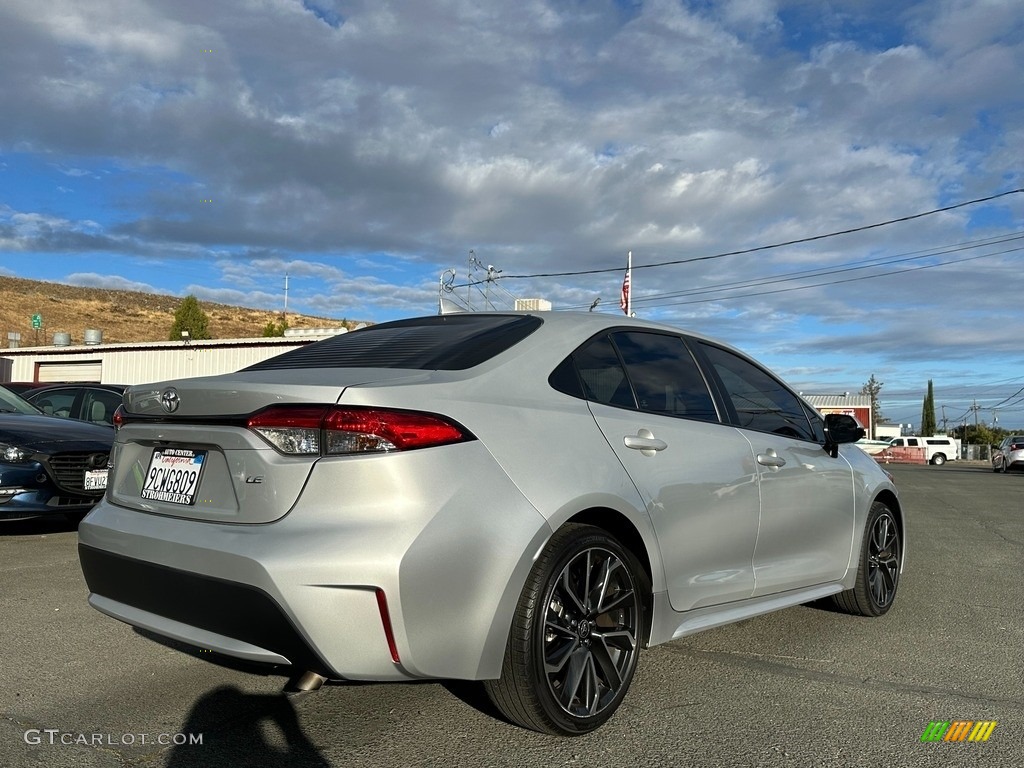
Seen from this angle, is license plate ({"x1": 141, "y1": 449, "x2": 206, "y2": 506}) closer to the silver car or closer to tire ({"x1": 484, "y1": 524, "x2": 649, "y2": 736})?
the silver car

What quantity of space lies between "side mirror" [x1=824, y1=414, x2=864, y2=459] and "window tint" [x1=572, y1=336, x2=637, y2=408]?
1.63m

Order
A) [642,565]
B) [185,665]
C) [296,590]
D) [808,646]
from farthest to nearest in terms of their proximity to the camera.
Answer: [808,646] < [185,665] < [642,565] < [296,590]

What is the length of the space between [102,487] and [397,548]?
17.3ft

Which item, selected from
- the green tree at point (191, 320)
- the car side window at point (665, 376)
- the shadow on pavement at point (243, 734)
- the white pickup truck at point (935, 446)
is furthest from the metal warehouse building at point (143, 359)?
the white pickup truck at point (935, 446)

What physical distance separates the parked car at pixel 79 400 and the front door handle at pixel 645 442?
8.76 meters

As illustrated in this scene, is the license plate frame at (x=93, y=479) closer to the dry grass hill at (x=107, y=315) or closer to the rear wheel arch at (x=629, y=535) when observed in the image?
the rear wheel arch at (x=629, y=535)

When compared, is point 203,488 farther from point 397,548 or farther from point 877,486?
point 877,486

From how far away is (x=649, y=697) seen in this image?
352 centimetres

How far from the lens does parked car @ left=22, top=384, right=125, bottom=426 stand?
10492 millimetres

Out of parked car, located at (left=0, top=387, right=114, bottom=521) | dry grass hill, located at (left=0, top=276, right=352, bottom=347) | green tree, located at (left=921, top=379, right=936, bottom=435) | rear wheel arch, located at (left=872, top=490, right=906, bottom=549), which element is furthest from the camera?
green tree, located at (left=921, top=379, right=936, bottom=435)

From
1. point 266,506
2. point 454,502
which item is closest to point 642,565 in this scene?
point 454,502

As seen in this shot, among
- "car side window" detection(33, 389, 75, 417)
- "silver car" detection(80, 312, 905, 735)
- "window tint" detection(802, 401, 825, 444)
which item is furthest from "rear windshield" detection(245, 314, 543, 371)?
"car side window" detection(33, 389, 75, 417)

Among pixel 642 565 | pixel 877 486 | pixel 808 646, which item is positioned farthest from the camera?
pixel 877 486

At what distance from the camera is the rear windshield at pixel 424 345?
327 cm
